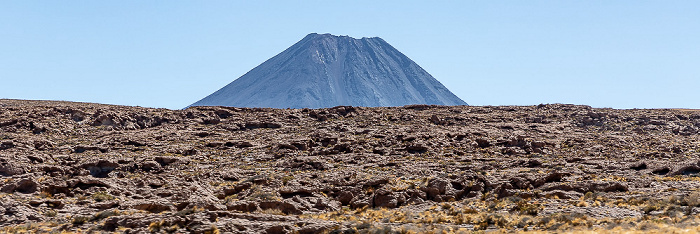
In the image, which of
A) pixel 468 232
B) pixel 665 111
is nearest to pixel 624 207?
pixel 468 232

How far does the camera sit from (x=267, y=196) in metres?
34.5

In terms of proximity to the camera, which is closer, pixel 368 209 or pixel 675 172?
pixel 368 209

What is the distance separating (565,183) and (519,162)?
764cm

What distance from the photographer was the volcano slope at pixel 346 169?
2895 cm

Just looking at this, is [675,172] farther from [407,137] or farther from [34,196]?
[34,196]

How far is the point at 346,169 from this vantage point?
42.4 metres

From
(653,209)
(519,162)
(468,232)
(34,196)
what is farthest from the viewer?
(519,162)

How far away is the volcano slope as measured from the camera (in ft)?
95.0

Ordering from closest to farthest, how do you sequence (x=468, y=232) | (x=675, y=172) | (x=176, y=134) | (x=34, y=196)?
1. (x=468, y=232)
2. (x=34, y=196)
3. (x=675, y=172)
4. (x=176, y=134)

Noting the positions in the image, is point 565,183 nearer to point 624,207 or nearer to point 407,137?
point 624,207

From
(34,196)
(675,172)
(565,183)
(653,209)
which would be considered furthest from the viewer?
(675,172)

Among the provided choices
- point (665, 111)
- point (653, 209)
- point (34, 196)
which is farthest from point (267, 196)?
point (665, 111)

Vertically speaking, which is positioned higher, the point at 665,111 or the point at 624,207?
the point at 665,111

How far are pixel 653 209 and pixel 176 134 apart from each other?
118 ft
